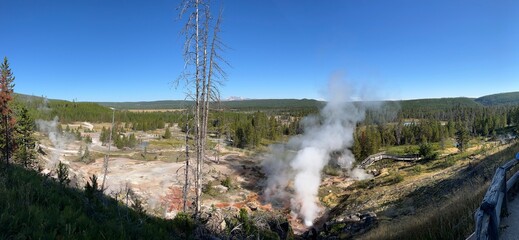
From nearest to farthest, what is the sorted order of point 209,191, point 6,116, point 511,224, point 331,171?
point 511,224 < point 6,116 < point 209,191 < point 331,171

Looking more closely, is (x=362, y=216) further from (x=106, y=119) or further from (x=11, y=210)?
(x=106, y=119)

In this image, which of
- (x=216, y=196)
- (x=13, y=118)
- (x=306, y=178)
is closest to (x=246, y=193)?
(x=216, y=196)

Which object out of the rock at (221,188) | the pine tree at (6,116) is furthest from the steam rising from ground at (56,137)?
the rock at (221,188)

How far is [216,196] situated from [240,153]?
3589cm

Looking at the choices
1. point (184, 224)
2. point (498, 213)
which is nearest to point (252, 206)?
point (184, 224)

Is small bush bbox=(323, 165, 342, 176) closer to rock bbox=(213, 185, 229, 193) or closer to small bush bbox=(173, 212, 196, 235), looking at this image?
rock bbox=(213, 185, 229, 193)

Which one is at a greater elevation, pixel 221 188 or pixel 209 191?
pixel 209 191

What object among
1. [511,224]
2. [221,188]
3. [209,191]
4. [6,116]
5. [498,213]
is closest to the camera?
[498,213]

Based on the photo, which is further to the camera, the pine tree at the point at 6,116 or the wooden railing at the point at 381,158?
the wooden railing at the point at 381,158

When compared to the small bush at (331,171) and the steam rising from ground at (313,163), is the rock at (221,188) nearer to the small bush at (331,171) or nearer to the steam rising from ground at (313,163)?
the steam rising from ground at (313,163)

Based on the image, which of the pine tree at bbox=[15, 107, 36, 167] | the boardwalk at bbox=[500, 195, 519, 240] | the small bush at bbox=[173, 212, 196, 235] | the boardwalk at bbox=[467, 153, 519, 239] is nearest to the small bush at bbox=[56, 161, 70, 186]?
the small bush at bbox=[173, 212, 196, 235]

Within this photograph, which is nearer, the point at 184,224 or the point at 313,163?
the point at 184,224

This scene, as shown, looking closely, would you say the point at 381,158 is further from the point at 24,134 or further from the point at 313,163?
the point at 24,134

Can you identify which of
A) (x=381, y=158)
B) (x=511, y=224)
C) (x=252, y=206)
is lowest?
(x=252, y=206)
